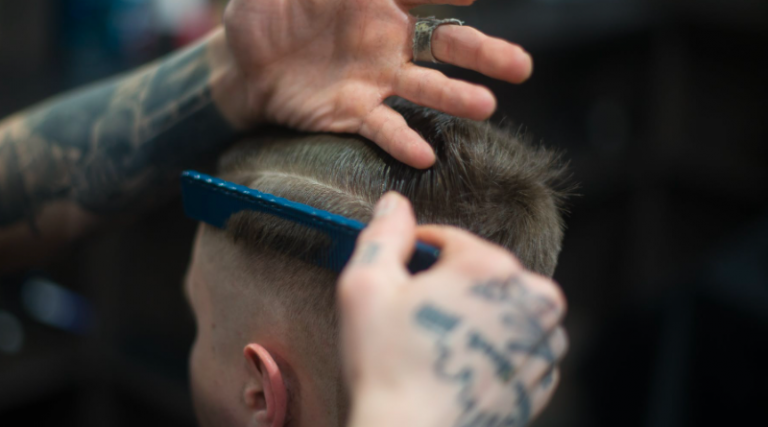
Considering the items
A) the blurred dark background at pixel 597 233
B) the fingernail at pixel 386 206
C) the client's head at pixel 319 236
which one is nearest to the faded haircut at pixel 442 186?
the client's head at pixel 319 236

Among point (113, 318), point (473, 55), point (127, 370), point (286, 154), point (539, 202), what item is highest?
point (473, 55)

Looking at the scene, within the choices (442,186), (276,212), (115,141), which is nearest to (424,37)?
(442,186)

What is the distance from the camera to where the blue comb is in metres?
0.73

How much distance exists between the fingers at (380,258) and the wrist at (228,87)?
1.58 feet

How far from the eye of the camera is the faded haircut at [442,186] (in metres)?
0.84

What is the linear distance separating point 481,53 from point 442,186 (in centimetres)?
18

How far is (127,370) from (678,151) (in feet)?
8.32

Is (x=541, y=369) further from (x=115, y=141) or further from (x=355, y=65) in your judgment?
(x=115, y=141)

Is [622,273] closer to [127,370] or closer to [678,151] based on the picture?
[678,151]

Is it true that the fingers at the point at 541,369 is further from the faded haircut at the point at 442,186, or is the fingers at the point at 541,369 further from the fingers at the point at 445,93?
the fingers at the point at 445,93

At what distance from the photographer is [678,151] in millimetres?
3002

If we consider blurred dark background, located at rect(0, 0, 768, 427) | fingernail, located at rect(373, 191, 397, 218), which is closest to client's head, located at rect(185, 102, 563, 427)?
fingernail, located at rect(373, 191, 397, 218)

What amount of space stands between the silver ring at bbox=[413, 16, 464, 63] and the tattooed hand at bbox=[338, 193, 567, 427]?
14.7 inches

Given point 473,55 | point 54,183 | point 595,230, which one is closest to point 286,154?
point 473,55
